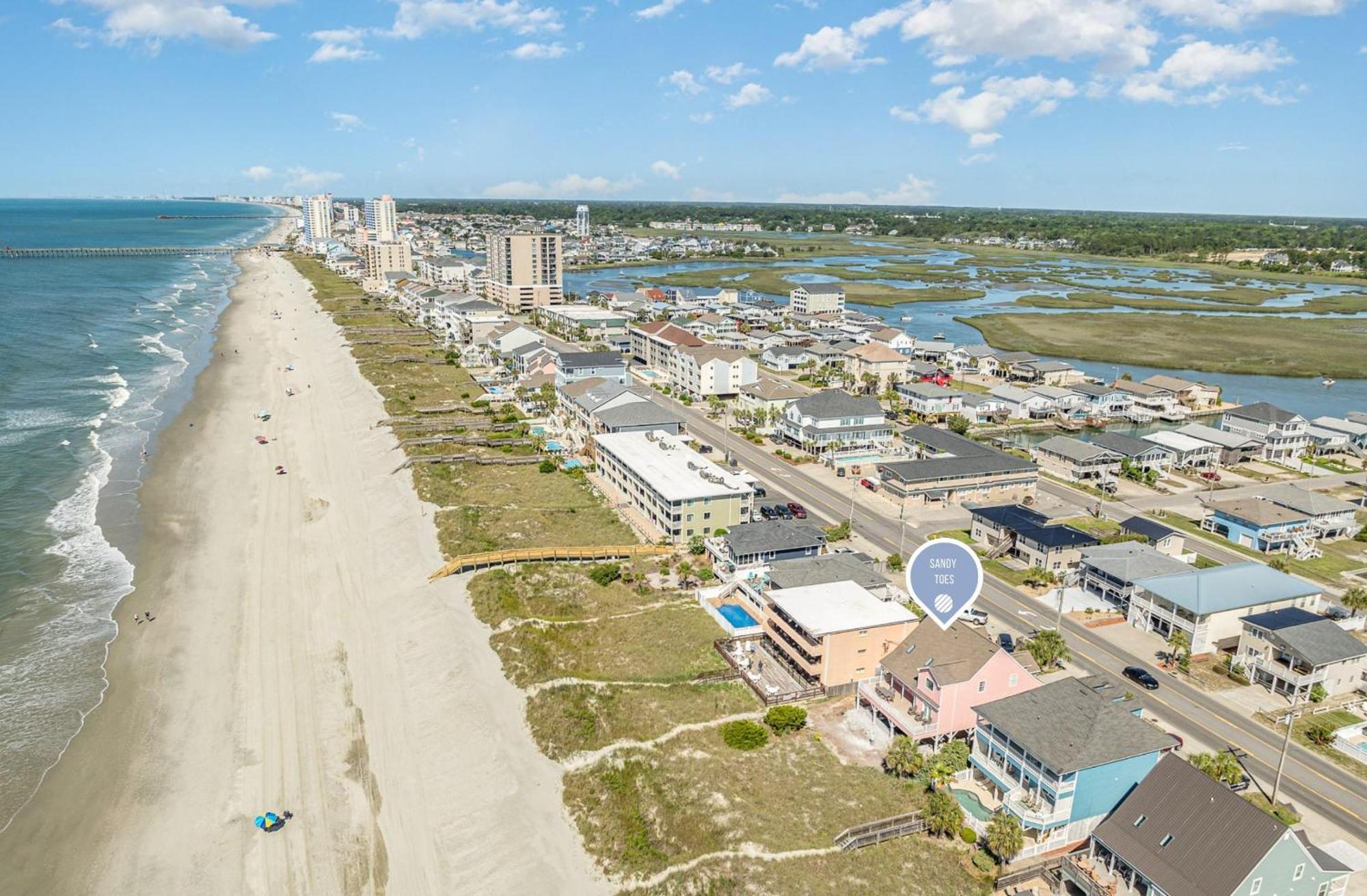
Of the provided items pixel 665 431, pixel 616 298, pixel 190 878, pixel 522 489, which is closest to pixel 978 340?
pixel 616 298

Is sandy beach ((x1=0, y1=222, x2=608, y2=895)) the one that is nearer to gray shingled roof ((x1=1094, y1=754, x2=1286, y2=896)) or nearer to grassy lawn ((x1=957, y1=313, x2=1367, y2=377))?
gray shingled roof ((x1=1094, y1=754, x2=1286, y2=896))

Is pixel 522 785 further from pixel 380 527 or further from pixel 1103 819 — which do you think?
pixel 380 527

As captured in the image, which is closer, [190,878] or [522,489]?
[190,878]

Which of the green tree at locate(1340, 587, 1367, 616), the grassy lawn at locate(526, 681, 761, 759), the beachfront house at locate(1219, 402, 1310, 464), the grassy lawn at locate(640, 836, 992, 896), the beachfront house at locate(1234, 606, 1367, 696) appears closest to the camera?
the grassy lawn at locate(640, 836, 992, 896)

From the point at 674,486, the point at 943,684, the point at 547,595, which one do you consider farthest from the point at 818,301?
the point at 943,684

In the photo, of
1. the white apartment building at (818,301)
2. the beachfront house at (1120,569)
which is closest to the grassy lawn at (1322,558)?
the beachfront house at (1120,569)

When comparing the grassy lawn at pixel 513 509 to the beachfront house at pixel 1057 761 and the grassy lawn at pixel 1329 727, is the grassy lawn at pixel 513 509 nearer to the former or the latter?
the beachfront house at pixel 1057 761

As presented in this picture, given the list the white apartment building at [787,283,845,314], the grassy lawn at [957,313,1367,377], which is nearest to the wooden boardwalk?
the grassy lawn at [957,313,1367,377]
